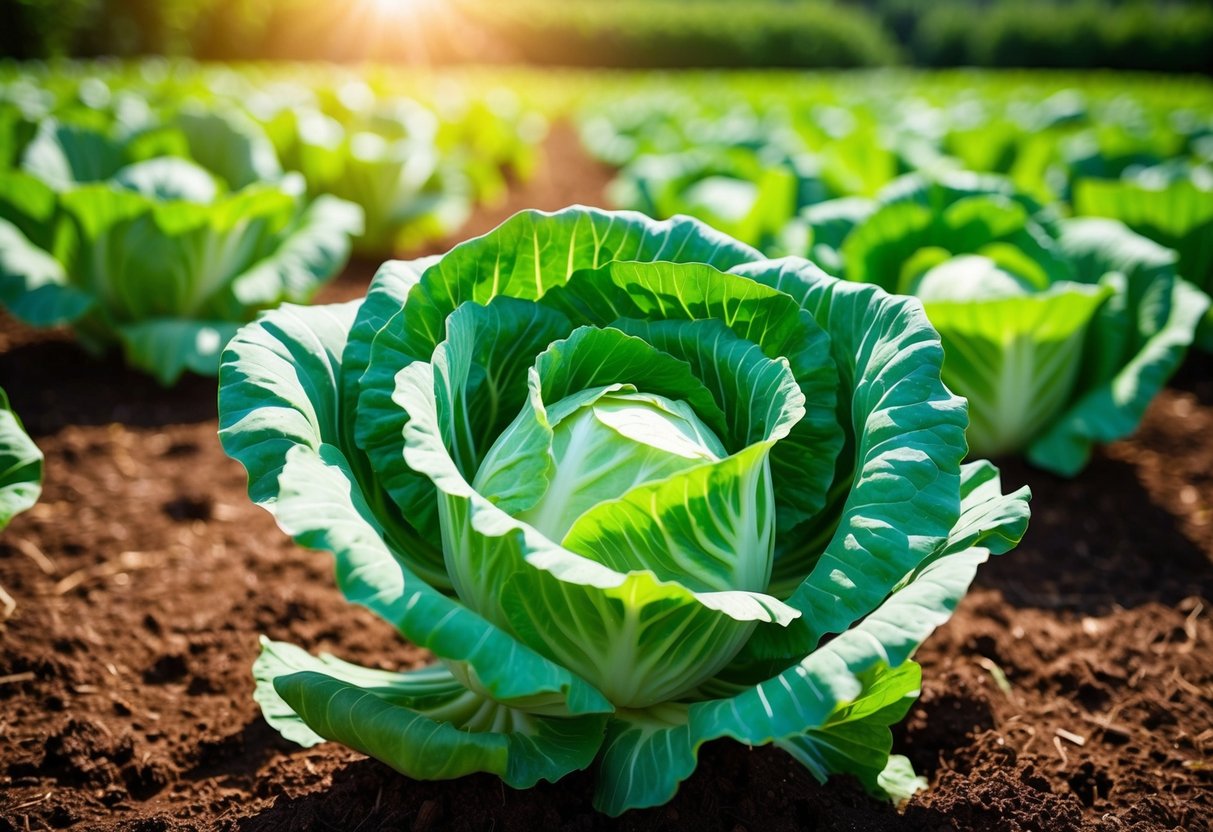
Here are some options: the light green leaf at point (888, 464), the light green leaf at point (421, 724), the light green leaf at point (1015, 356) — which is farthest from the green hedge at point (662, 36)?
the light green leaf at point (421, 724)

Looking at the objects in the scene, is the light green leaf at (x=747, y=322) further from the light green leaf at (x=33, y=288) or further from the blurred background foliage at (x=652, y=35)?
the blurred background foliage at (x=652, y=35)

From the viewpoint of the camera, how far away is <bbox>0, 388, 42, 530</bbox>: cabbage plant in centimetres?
212

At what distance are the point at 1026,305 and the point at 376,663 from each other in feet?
8.87

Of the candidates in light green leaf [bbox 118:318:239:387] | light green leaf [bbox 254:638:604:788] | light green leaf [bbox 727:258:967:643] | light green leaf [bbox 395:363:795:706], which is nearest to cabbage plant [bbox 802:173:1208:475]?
light green leaf [bbox 727:258:967:643]

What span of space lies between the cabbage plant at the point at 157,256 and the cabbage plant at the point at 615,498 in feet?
8.38

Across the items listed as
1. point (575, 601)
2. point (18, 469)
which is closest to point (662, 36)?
point (18, 469)

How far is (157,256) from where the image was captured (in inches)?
181

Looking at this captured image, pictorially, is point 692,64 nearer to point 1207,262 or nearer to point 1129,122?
point 1129,122

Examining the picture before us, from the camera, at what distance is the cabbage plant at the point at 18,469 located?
212 centimetres

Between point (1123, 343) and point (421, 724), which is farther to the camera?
point (1123, 343)

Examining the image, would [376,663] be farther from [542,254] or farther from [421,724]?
[542,254]

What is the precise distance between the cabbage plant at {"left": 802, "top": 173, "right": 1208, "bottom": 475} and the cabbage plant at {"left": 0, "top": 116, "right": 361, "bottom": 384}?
8.59ft

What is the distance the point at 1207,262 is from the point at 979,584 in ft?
10.6

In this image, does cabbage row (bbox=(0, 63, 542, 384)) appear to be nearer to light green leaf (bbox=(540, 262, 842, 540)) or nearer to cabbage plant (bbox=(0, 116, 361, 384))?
cabbage plant (bbox=(0, 116, 361, 384))
